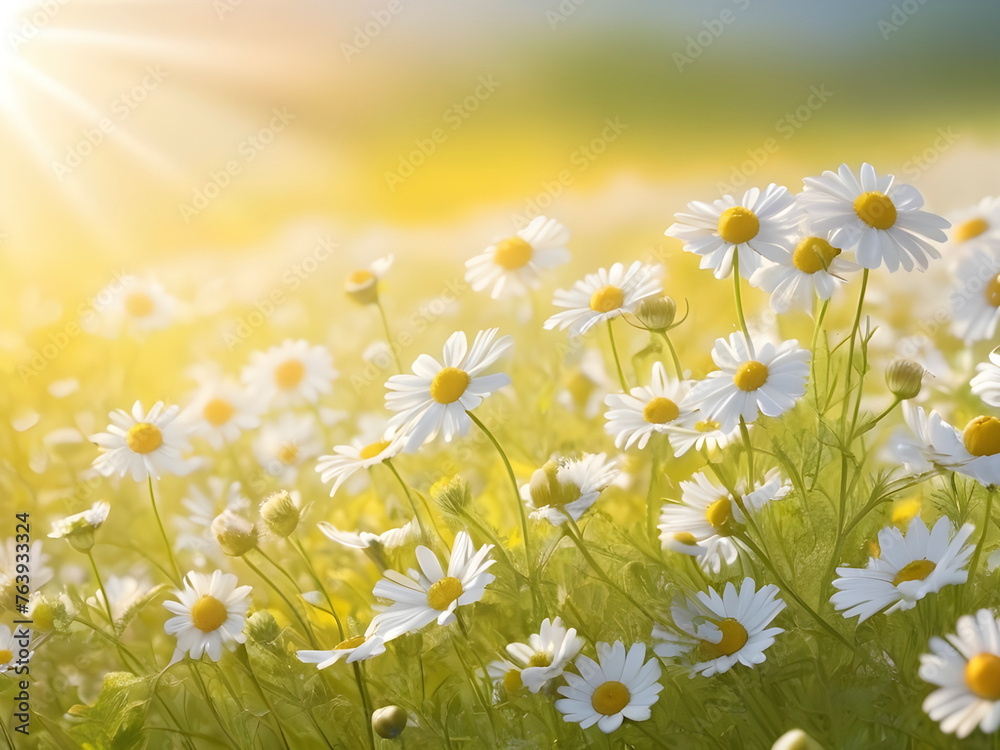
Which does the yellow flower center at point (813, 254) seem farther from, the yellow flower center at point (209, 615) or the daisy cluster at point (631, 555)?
the yellow flower center at point (209, 615)

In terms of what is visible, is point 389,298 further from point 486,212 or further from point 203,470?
point 203,470

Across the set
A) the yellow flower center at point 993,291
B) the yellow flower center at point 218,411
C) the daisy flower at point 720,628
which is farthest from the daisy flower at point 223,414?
the yellow flower center at point 993,291

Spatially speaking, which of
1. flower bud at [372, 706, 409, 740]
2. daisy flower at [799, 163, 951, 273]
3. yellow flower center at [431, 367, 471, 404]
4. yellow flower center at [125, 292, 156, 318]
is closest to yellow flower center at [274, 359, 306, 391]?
yellow flower center at [125, 292, 156, 318]

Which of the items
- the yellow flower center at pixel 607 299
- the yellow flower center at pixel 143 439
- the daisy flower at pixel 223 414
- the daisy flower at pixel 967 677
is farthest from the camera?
the daisy flower at pixel 223 414

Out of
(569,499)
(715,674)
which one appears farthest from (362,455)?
(715,674)

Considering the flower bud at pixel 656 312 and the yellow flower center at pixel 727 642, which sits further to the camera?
the flower bud at pixel 656 312

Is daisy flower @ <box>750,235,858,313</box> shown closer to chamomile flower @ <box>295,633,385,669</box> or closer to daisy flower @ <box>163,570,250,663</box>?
chamomile flower @ <box>295,633,385,669</box>
